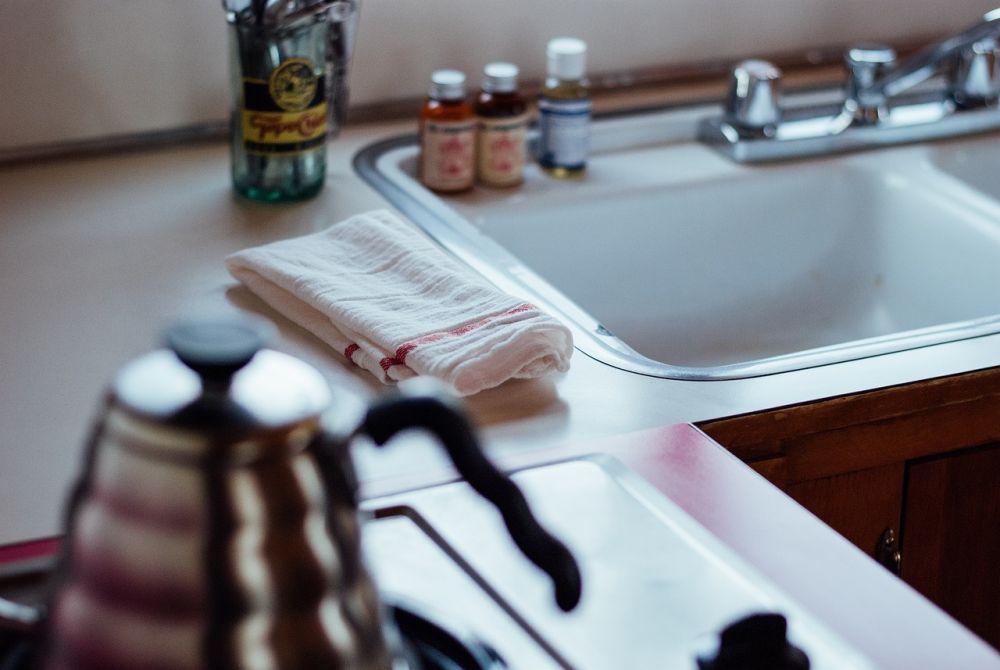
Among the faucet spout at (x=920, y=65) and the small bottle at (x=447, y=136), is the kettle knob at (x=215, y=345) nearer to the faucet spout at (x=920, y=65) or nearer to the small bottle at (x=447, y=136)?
the small bottle at (x=447, y=136)

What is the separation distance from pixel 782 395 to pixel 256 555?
1.87 feet

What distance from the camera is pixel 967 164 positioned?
1.57 metres

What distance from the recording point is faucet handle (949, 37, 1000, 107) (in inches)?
64.2

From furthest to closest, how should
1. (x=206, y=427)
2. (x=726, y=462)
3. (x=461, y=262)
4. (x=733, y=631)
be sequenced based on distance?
(x=461, y=262)
(x=726, y=462)
(x=733, y=631)
(x=206, y=427)

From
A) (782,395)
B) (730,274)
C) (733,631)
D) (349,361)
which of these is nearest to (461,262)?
(349,361)

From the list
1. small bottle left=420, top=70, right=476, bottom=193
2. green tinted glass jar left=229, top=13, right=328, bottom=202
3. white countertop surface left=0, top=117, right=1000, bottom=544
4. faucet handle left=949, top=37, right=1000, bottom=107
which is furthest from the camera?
faucet handle left=949, top=37, right=1000, bottom=107

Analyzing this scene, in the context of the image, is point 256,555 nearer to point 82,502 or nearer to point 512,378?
point 82,502

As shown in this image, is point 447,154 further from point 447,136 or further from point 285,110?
point 285,110

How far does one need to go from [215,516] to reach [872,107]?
50.5 inches

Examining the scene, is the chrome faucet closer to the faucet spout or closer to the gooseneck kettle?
the faucet spout

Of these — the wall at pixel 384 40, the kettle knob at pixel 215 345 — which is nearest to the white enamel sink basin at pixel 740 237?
the wall at pixel 384 40

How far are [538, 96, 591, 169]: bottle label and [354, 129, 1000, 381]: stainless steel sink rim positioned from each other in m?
0.18

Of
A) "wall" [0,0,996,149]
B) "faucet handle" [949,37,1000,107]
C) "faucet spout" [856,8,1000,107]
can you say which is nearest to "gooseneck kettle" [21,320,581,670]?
"wall" [0,0,996,149]

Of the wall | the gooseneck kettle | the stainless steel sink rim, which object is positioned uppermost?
the gooseneck kettle
